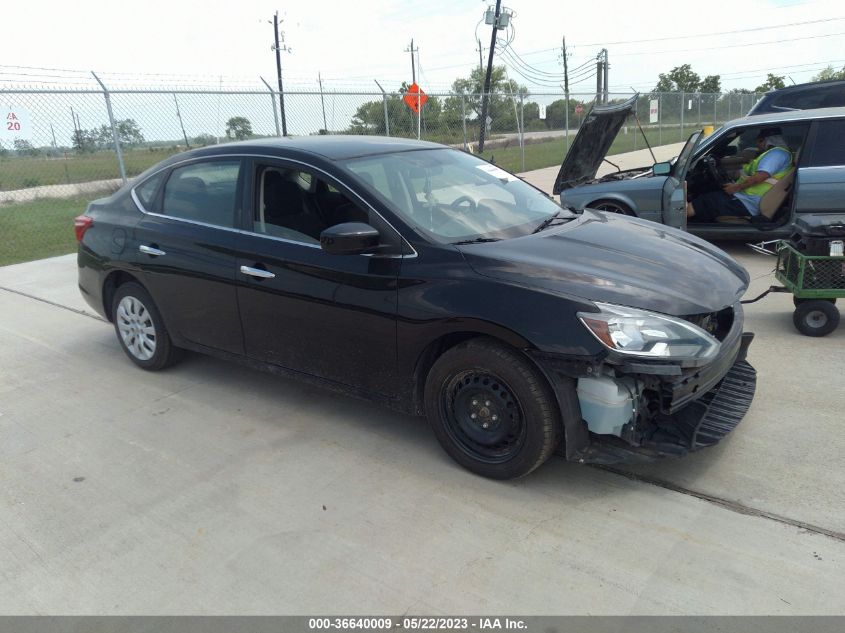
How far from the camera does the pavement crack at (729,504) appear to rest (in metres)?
2.90

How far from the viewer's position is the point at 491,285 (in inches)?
127

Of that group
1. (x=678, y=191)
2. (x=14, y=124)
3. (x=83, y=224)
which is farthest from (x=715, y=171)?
(x=14, y=124)

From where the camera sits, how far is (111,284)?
16.8 feet

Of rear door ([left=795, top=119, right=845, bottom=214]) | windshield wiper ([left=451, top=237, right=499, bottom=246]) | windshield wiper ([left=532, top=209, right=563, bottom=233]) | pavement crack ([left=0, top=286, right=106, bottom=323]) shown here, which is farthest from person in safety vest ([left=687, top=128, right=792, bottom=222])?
pavement crack ([left=0, top=286, right=106, bottom=323])

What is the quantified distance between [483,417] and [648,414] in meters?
0.77

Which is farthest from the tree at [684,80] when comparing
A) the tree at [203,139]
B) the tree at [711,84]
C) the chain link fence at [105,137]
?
the tree at [203,139]

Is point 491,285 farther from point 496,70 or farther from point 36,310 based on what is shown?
point 496,70

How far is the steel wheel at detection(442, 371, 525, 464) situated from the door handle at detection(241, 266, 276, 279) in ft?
4.30

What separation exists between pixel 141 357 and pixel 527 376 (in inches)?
127

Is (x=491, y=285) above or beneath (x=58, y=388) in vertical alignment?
above

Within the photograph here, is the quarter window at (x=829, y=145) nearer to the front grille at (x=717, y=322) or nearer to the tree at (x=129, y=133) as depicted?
the front grille at (x=717, y=322)

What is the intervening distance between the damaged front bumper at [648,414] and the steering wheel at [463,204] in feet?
3.99
